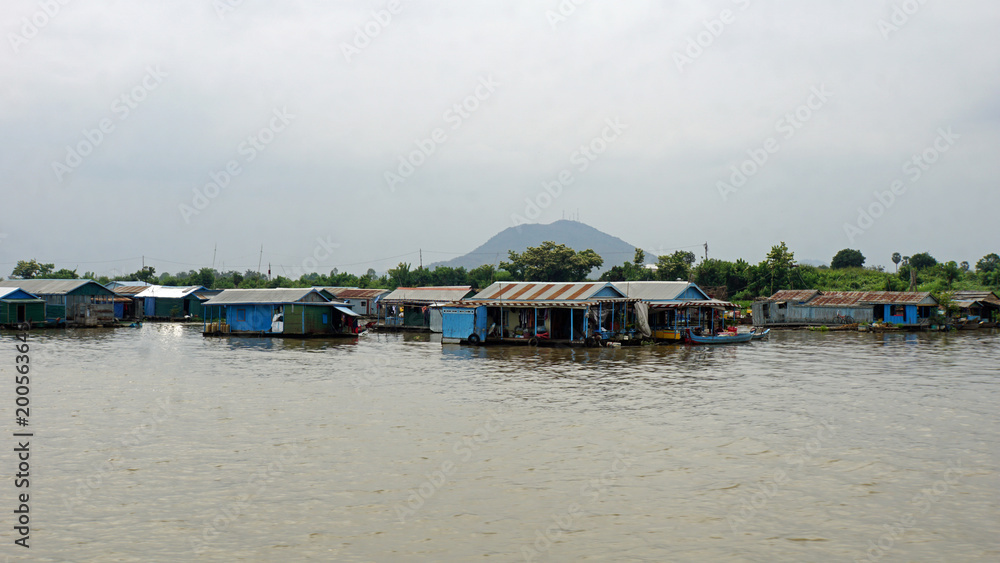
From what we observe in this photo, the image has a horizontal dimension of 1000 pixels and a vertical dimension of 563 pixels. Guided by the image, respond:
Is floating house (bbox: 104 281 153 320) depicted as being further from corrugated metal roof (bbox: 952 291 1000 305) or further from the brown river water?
corrugated metal roof (bbox: 952 291 1000 305)

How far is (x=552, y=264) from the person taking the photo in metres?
79.8

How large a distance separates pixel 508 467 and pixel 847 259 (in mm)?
90961

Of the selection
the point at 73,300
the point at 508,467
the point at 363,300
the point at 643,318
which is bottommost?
the point at 508,467

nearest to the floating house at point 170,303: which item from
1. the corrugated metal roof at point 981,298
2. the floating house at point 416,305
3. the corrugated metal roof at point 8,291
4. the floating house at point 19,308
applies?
the floating house at point 19,308

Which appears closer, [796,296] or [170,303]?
[796,296]

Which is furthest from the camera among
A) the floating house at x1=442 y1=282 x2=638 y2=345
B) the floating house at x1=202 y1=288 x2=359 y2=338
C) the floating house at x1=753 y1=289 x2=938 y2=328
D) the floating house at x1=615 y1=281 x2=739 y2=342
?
the floating house at x1=753 y1=289 x2=938 y2=328

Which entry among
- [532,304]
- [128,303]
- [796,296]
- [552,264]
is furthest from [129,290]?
[796,296]

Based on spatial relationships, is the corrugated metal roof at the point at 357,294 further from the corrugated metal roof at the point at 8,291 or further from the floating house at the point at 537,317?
the floating house at the point at 537,317

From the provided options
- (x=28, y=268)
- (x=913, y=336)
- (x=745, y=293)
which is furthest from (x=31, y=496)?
(x=28, y=268)

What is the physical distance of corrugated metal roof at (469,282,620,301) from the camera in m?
34.0

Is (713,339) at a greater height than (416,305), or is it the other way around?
(416,305)

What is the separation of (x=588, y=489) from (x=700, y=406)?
→ 757 centimetres

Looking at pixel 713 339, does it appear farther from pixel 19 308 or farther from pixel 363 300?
pixel 19 308

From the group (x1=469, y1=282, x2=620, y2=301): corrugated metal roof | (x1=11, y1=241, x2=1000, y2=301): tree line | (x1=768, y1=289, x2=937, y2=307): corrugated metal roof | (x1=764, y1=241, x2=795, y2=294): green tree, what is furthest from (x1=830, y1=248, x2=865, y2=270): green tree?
(x1=469, y1=282, x2=620, y2=301): corrugated metal roof
